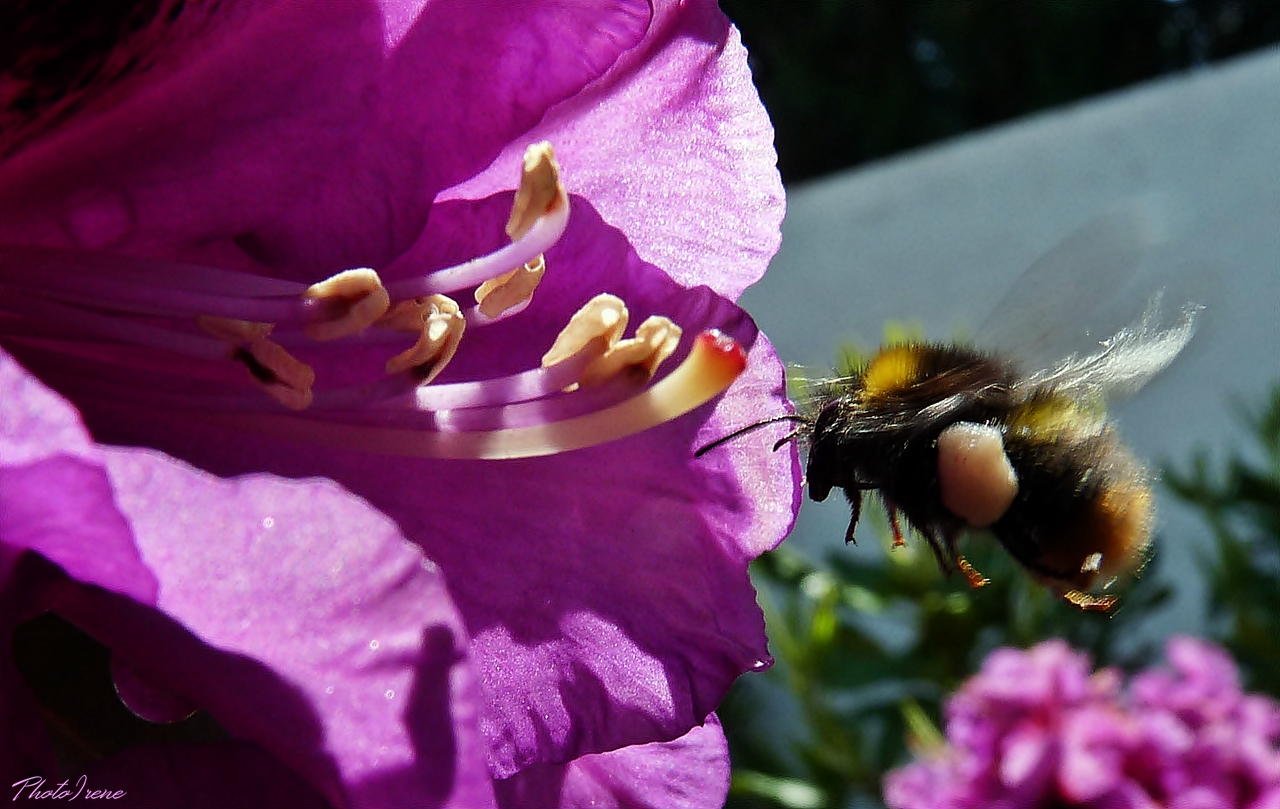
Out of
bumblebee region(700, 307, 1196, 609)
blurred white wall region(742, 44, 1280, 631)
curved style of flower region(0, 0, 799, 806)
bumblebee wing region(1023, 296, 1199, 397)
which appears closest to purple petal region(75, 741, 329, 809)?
curved style of flower region(0, 0, 799, 806)

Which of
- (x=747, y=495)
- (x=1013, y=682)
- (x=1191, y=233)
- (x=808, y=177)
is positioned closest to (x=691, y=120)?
(x=747, y=495)

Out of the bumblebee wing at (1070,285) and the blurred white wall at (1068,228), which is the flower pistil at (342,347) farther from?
the blurred white wall at (1068,228)

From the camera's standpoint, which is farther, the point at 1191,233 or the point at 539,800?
the point at 1191,233

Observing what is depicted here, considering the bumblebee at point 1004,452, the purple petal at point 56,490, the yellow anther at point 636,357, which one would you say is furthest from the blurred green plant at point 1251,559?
the purple petal at point 56,490

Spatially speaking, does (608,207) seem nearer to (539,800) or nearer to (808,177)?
(539,800)

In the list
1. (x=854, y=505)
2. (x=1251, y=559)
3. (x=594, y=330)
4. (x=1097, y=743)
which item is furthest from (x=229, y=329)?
(x=1251, y=559)

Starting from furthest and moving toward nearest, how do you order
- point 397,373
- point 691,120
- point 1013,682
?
1. point 1013,682
2. point 691,120
3. point 397,373

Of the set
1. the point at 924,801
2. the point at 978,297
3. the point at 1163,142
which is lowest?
the point at 978,297
